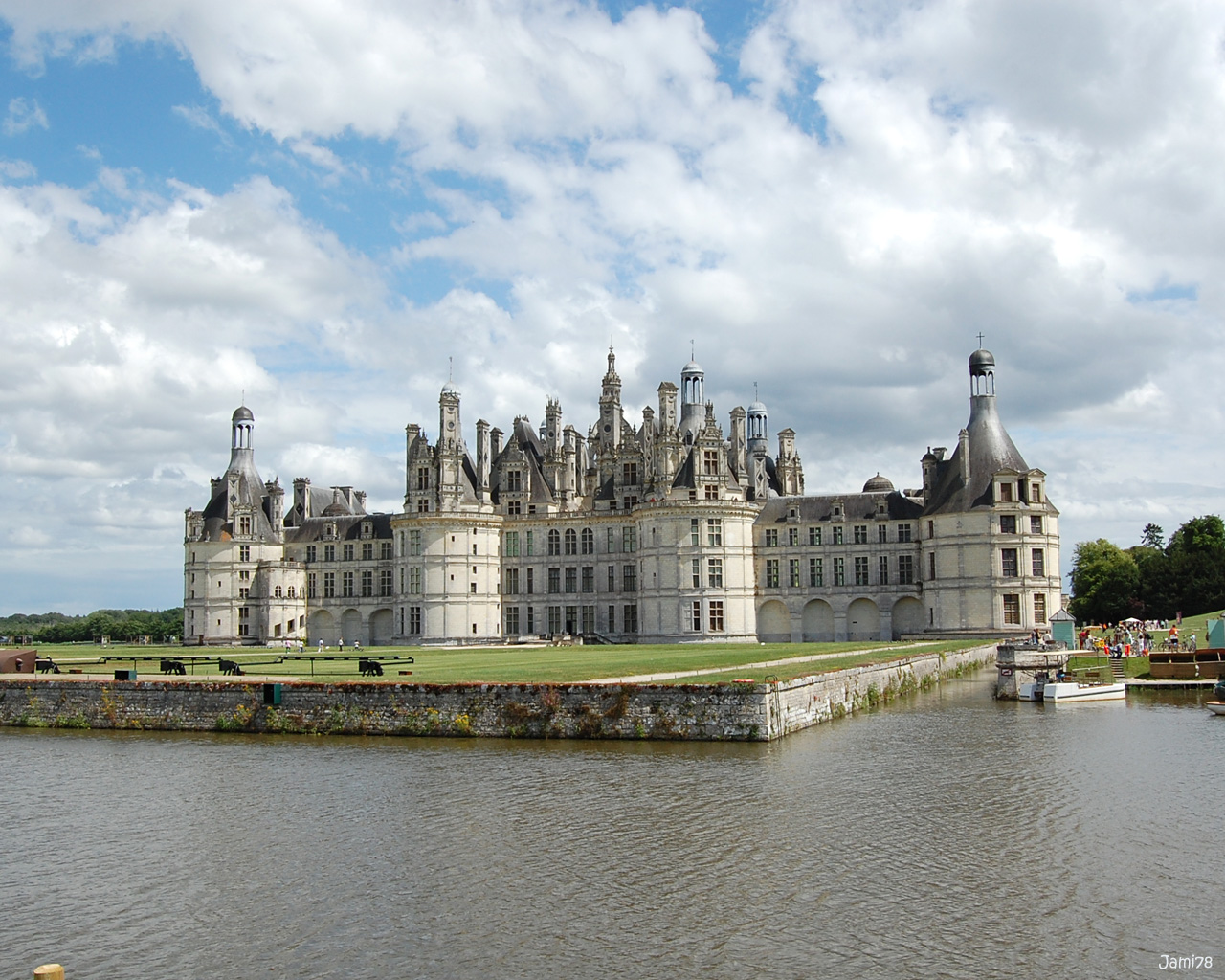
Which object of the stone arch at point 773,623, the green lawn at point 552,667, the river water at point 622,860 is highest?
the stone arch at point 773,623

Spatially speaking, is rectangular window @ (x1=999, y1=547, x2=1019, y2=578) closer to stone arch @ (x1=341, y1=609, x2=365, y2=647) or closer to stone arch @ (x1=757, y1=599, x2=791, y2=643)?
stone arch @ (x1=757, y1=599, x2=791, y2=643)

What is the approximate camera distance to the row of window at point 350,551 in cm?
7681

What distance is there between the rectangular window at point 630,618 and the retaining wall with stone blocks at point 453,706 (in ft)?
113

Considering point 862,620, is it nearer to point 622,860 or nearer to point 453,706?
point 453,706

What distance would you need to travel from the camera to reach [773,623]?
232ft

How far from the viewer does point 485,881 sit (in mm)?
15586

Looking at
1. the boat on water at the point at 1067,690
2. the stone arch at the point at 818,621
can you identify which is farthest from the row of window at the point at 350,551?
the boat on water at the point at 1067,690

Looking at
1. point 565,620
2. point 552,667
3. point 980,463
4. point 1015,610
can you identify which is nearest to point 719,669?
point 552,667

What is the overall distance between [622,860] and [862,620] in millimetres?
54680

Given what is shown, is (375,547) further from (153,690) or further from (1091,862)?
(1091,862)

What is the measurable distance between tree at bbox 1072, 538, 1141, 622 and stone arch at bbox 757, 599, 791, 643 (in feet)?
87.9

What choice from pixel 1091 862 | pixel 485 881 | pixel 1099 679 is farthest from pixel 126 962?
pixel 1099 679

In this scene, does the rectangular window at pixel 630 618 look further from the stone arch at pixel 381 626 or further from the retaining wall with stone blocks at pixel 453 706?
the retaining wall with stone blocks at pixel 453 706

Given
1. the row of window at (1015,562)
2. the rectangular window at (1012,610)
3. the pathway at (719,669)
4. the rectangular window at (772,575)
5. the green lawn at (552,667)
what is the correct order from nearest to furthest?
the pathway at (719,669) → the green lawn at (552,667) → the row of window at (1015,562) → the rectangular window at (1012,610) → the rectangular window at (772,575)
